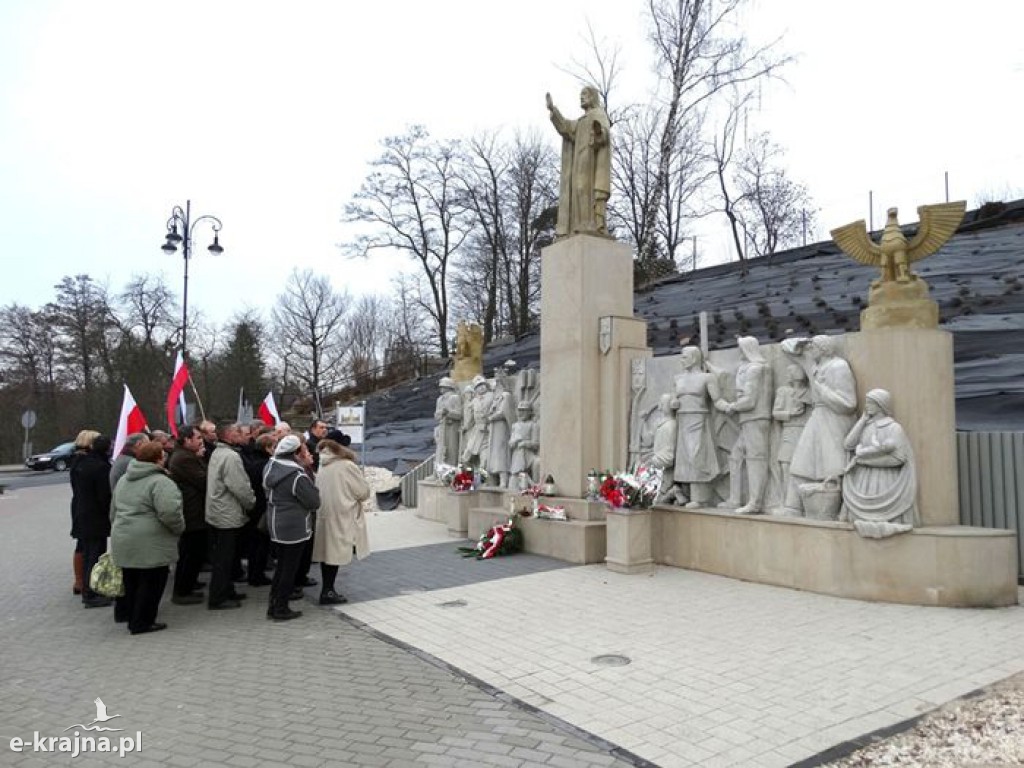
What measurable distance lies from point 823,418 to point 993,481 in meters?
2.00

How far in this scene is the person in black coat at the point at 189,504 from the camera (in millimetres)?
7316

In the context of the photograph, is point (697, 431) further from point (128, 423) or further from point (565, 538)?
point (128, 423)

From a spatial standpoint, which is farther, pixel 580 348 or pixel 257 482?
pixel 580 348

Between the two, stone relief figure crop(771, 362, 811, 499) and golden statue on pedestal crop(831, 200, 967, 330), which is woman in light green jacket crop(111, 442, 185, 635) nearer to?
stone relief figure crop(771, 362, 811, 499)

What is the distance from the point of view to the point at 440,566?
9.14 metres

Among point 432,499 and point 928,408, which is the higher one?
point 928,408

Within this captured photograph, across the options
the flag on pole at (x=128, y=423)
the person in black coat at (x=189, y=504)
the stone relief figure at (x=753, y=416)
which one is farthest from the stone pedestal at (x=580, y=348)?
the flag on pole at (x=128, y=423)

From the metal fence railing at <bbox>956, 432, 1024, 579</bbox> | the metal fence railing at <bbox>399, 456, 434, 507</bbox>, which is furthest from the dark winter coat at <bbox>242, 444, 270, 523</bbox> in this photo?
the metal fence railing at <bbox>399, 456, 434, 507</bbox>

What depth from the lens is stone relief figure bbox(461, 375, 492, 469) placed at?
1274cm

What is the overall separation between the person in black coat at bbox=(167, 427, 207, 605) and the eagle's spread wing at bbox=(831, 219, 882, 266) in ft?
24.5

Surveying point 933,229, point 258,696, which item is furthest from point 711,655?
point 933,229

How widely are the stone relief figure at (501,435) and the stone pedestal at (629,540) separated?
3.67 m

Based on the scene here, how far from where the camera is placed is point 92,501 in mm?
7426

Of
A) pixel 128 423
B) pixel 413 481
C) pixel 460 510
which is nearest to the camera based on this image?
pixel 128 423
